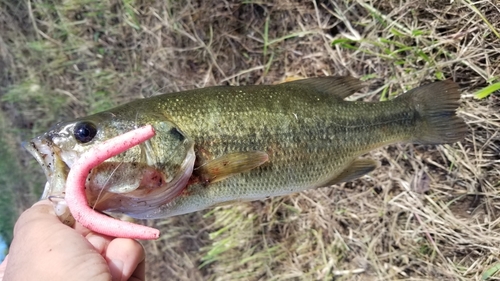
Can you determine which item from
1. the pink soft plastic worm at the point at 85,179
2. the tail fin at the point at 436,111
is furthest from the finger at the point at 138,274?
the tail fin at the point at 436,111

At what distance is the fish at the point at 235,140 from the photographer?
1.58 m

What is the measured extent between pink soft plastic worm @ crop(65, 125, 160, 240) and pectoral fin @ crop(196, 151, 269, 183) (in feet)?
0.99

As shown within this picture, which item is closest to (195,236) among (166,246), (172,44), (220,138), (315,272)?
(166,246)

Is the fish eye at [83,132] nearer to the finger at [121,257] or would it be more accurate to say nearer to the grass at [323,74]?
the finger at [121,257]

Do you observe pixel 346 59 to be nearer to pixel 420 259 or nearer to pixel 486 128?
pixel 486 128

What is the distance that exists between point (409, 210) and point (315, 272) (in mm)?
811

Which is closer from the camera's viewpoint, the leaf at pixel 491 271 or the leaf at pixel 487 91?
the leaf at pixel 487 91

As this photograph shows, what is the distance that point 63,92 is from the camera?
14.6 ft

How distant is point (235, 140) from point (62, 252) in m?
0.72

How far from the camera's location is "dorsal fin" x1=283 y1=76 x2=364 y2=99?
1.94 m

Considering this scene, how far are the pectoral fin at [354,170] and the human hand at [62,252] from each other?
35.5 inches

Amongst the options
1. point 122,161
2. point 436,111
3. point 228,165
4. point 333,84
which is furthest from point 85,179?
point 436,111

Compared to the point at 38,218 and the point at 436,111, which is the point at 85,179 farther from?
the point at 436,111

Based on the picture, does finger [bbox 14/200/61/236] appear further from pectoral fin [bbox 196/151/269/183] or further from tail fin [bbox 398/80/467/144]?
tail fin [bbox 398/80/467/144]
